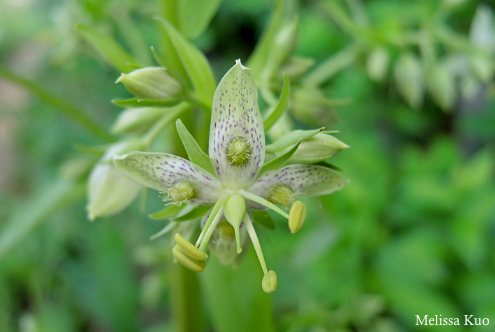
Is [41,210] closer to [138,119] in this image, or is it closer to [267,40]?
[138,119]

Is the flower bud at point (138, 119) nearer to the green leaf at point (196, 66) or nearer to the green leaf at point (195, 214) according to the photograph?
the green leaf at point (196, 66)

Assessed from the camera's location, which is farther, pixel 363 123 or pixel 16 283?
pixel 363 123

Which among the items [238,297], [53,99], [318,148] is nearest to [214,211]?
[318,148]

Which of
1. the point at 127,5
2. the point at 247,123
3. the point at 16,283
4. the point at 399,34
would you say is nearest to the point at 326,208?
the point at 399,34

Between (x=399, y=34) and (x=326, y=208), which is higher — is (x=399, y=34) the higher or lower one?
the higher one

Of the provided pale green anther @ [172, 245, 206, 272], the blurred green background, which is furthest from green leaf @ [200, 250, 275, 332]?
pale green anther @ [172, 245, 206, 272]

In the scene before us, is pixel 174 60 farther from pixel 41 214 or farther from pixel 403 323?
pixel 403 323

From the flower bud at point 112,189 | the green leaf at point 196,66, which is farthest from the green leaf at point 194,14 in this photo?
the flower bud at point 112,189
